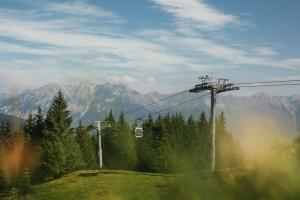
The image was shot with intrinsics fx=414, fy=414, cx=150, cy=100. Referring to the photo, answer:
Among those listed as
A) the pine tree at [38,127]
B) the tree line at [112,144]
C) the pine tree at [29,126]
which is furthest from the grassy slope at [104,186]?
the pine tree at [29,126]

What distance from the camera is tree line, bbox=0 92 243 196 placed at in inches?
2739

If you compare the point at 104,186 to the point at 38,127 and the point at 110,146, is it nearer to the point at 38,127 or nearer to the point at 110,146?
the point at 38,127

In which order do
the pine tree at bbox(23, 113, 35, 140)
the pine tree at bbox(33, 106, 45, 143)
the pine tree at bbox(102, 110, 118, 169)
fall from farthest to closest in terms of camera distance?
the pine tree at bbox(102, 110, 118, 169) → the pine tree at bbox(23, 113, 35, 140) → the pine tree at bbox(33, 106, 45, 143)

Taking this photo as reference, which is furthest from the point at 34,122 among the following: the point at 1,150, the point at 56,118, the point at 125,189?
the point at 125,189

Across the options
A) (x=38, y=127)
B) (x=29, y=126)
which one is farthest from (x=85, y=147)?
(x=38, y=127)

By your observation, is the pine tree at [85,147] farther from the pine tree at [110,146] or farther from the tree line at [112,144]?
the pine tree at [110,146]

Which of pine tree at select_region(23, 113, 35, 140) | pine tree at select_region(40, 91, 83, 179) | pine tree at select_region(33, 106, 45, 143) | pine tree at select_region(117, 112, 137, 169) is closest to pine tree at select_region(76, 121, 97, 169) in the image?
pine tree at select_region(117, 112, 137, 169)

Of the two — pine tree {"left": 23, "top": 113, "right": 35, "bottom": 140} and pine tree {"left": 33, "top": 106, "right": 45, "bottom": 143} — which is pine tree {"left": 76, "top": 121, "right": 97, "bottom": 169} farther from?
pine tree {"left": 33, "top": 106, "right": 45, "bottom": 143}

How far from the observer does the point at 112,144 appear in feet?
331

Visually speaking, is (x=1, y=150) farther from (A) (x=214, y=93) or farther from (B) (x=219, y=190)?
(B) (x=219, y=190)

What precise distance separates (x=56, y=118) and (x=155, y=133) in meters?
29.1

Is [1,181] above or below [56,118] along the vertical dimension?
below

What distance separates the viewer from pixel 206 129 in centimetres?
10788

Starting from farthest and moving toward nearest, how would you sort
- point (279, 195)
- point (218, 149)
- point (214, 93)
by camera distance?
point (218, 149), point (214, 93), point (279, 195)
